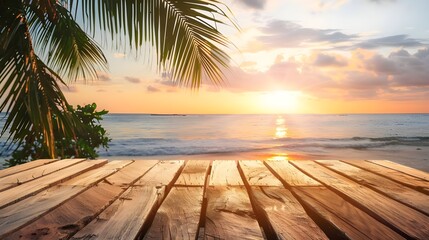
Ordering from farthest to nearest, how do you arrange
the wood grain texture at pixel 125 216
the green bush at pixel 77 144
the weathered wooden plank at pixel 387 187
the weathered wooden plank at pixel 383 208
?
the green bush at pixel 77 144 → the weathered wooden plank at pixel 387 187 → the weathered wooden plank at pixel 383 208 → the wood grain texture at pixel 125 216

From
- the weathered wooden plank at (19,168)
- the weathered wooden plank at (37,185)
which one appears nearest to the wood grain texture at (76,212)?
the weathered wooden plank at (37,185)

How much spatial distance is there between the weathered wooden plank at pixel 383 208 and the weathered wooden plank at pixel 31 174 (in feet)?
5.86

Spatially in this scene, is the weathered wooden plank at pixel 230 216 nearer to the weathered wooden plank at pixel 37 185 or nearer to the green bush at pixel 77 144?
the weathered wooden plank at pixel 37 185

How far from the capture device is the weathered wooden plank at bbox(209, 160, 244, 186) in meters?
2.04

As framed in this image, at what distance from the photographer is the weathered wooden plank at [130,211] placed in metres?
1.20

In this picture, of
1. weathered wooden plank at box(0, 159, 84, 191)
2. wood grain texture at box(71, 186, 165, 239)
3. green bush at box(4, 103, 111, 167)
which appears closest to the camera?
wood grain texture at box(71, 186, 165, 239)

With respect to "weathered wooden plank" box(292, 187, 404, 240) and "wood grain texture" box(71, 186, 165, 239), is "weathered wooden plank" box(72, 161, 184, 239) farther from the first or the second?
"weathered wooden plank" box(292, 187, 404, 240)

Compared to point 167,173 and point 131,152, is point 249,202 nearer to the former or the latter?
point 167,173

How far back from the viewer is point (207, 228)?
Answer: 4.13 ft

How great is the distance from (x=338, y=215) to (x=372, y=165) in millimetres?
1561

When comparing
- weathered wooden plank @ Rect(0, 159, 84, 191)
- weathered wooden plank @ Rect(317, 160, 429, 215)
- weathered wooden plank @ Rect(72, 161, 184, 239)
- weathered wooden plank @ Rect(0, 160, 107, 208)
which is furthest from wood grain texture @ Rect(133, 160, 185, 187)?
weathered wooden plank @ Rect(317, 160, 429, 215)

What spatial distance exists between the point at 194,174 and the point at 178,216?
0.92 metres

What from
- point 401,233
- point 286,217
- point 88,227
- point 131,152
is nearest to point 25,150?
Result: point 88,227

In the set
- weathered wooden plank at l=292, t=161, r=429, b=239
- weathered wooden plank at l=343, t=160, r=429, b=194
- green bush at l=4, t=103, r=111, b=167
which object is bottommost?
green bush at l=4, t=103, r=111, b=167
